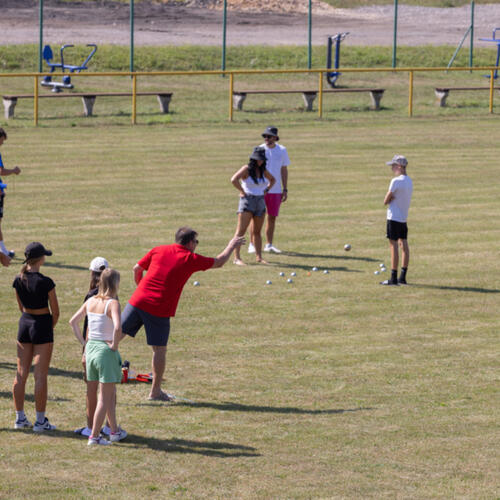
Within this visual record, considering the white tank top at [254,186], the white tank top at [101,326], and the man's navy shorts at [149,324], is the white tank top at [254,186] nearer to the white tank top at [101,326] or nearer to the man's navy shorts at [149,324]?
the man's navy shorts at [149,324]

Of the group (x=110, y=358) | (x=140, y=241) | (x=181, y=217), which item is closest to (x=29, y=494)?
(x=110, y=358)

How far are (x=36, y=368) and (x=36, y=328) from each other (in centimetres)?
39

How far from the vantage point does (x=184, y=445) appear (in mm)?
9242

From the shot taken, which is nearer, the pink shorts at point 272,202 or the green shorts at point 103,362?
the green shorts at point 103,362

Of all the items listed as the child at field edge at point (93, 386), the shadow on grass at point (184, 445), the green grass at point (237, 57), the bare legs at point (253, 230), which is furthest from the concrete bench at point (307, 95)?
the shadow on grass at point (184, 445)

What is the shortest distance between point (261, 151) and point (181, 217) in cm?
485

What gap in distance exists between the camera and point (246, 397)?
10.7m

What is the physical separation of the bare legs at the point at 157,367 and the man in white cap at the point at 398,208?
587 centimetres

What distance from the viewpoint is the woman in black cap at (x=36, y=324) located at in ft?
29.8

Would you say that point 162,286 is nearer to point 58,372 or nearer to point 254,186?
point 58,372

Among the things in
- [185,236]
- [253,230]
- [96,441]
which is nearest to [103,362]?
[96,441]

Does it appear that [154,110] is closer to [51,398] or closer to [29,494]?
[51,398]

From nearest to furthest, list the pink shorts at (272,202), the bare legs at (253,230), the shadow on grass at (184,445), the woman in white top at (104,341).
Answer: the woman in white top at (104,341) → the shadow on grass at (184,445) → the bare legs at (253,230) → the pink shorts at (272,202)

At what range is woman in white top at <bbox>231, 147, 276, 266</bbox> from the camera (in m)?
16.3
